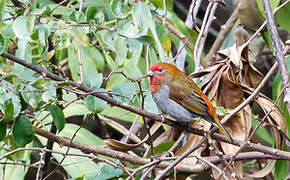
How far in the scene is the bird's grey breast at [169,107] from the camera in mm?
3879

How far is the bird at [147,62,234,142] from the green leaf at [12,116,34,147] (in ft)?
4.42

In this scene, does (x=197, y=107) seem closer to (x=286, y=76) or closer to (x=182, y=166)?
(x=182, y=166)

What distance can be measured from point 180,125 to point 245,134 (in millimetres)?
568

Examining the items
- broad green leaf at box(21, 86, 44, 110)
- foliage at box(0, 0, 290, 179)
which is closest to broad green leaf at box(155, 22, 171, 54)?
foliage at box(0, 0, 290, 179)

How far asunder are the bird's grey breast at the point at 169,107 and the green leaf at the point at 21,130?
4.43 ft

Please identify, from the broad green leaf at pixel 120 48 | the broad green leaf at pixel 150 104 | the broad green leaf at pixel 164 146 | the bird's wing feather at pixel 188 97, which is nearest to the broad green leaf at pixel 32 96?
the broad green leaf at pixel 120 48

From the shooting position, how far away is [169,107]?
13.0 feet

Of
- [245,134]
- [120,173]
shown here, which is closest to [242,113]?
[245,134]

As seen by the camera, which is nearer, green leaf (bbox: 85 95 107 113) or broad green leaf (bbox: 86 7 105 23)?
green leaf (bbox: 85 95 107 113)

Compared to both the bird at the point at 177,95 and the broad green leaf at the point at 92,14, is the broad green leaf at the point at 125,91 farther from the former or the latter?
the bird at the point at 177,95

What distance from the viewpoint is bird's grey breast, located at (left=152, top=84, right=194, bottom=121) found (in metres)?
3.88

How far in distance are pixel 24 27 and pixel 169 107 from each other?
188 cm

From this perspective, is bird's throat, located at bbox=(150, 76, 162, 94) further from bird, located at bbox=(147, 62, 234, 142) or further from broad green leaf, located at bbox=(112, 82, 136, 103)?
broad green leaf, located at bbox=(112, 82, 136, 103)

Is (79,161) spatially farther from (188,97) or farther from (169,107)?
(188,97)
